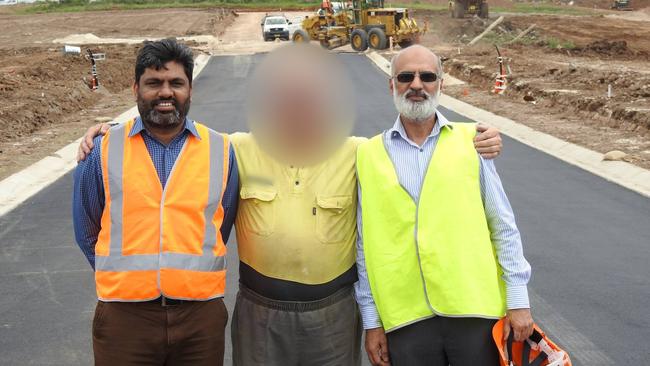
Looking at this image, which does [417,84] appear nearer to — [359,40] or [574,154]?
[574,154]

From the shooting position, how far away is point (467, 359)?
3.07 m

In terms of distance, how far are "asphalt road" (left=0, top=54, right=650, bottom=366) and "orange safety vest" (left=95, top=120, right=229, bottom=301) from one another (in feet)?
2.71

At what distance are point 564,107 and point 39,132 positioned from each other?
12.9m

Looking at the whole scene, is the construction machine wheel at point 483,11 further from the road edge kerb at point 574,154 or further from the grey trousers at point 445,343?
the grey trousers at point 445,343

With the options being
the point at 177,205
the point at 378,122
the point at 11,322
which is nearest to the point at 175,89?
the point at 177,205

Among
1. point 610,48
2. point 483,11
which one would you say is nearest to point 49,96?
point 610,48

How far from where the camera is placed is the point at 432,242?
3.04 m

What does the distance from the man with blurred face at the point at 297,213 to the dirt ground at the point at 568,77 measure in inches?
396

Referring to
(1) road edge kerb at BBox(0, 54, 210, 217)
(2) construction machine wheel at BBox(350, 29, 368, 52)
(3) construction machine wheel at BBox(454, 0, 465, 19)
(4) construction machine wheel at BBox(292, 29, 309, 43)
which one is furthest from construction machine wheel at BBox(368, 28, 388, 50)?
(4) construction machine wheel at BBox(292, 29, 309, 43)

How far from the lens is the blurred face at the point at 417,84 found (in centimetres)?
318

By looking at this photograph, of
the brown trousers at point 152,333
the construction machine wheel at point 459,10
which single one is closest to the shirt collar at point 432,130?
the brown trousers at point 152,333

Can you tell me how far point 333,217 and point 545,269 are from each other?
4439mm

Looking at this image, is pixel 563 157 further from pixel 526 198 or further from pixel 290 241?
pixel 290 241

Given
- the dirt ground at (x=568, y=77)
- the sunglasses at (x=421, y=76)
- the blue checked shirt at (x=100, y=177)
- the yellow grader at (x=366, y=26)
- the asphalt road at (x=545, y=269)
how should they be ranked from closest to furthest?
the blue checked shirt at (x=100, y=177) < the sunglasses at (x=421, y=76) < the asphalt road at (x=545, y=269) < the dirt ground at (x=568, y=77) < the yellow grader at (x=366, y=26)
